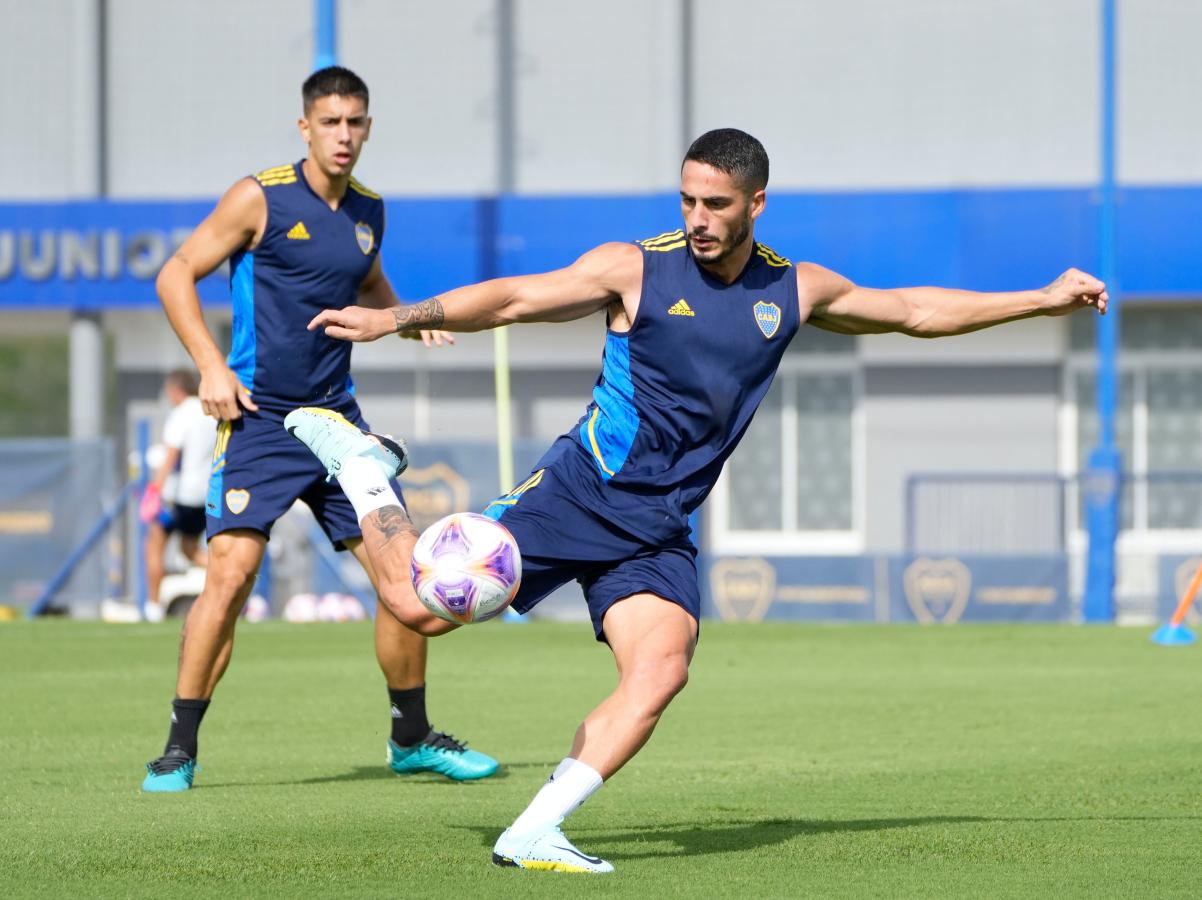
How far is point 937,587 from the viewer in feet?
69.2

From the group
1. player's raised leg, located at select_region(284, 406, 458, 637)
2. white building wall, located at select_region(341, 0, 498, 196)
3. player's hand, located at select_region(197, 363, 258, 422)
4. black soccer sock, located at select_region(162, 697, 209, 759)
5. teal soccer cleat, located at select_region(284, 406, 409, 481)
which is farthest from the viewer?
white building wall, located at select_region(341, 0, 498, 196)

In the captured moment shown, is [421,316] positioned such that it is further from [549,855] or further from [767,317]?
[549,855]

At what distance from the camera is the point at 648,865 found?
577cm

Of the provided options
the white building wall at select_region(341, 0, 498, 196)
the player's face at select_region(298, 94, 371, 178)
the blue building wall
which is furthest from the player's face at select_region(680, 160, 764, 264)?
the white building wall at select_region(341, 0, 498, 196)

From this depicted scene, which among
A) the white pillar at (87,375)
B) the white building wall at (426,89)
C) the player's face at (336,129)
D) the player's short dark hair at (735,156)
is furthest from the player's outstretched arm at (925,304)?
the white pillar at (87,375)

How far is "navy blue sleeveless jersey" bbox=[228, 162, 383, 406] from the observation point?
7.58 m

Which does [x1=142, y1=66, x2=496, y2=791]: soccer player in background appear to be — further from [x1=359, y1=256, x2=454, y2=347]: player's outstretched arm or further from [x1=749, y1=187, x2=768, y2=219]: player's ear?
[x1=749, y1=187, x2=768, y2=219]: player's ear

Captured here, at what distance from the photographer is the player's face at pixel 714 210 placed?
5816 millimetres

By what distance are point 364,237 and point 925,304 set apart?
7.83 feet

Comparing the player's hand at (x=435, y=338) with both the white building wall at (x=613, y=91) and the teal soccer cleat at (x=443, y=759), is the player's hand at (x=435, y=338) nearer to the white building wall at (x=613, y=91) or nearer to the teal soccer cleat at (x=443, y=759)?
the teal soccer cleat at (x=443, y=759)

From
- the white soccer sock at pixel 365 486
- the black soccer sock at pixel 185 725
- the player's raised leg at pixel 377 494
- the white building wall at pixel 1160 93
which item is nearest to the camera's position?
the player's raised leg at pixel 377 494

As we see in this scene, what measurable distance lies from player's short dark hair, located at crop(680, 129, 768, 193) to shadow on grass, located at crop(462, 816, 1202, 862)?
1946 millimetres

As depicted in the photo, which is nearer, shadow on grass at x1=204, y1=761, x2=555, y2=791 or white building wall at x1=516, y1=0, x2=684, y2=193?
shadow on grass at x1=204, y1=761, x2=555, y2=791

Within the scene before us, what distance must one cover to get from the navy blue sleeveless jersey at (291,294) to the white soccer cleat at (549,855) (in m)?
2.47
